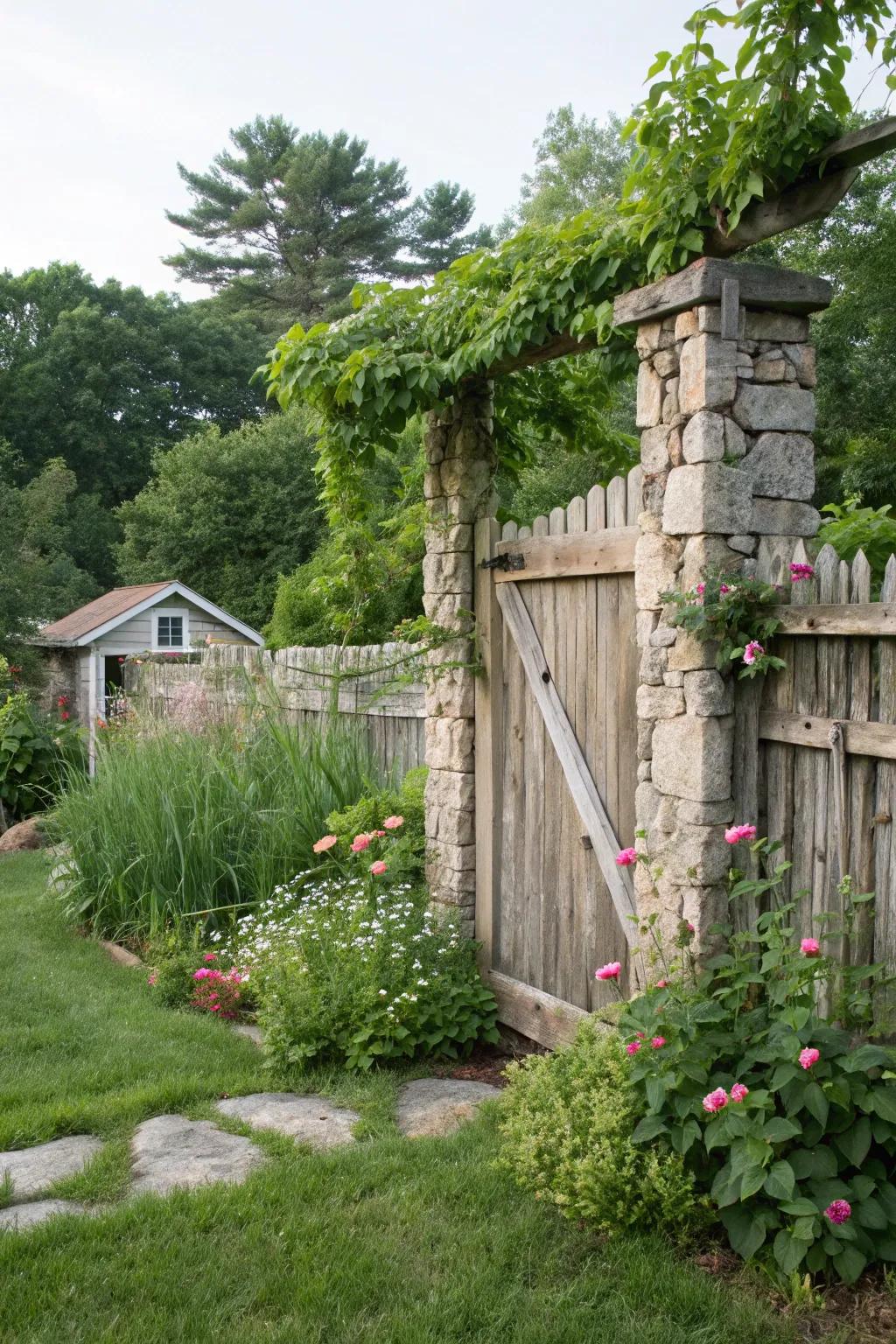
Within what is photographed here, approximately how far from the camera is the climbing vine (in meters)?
3.09

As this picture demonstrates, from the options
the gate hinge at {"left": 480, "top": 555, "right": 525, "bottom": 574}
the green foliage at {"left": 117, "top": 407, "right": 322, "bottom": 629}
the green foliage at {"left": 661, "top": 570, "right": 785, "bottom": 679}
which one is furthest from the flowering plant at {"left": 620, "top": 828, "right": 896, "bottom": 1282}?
the green foliage at {"left": 117, "top": 407, "right": 322, "bottom": 629}

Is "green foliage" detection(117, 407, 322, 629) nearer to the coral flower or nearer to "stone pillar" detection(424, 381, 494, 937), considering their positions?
"stone pillar" detection(424, 381, 494, 937)

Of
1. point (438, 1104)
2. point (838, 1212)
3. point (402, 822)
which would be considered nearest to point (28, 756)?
point (402, 822)

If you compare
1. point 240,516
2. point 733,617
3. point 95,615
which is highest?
point 240,516

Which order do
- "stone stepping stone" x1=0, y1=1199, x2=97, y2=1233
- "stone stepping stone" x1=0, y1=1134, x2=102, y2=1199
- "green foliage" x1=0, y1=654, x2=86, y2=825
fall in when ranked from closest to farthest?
"stone stepping stone" x1=0, y1=1199, x2=97, y2=1233, "stone stepping stone" x1=0, y1=1134, x2=102, y2=1199, "green foliage" x1=0, y1=654, x2=86, y2=825

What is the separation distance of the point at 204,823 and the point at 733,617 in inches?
158

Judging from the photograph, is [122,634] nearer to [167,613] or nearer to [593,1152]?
[167,613]

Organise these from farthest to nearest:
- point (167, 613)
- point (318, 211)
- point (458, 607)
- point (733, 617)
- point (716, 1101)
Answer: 1. point (318, 211)
2. point (167, 613)
3. point (458, 607)
4. point (733, 617)
5. point (716, 1101)

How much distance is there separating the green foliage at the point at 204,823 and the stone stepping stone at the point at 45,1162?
7.39ft

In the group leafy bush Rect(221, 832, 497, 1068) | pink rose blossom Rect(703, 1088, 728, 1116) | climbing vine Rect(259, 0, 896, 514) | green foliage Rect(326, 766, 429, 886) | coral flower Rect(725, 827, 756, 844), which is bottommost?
leafy bush Rect(221, 832, 497, 1068)

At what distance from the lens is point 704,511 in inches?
135

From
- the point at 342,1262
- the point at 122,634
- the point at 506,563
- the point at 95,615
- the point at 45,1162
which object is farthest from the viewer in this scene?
the point at 95,615

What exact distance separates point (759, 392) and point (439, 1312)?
2.93 metres

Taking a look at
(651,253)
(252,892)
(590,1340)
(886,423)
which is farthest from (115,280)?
(590,1340)
